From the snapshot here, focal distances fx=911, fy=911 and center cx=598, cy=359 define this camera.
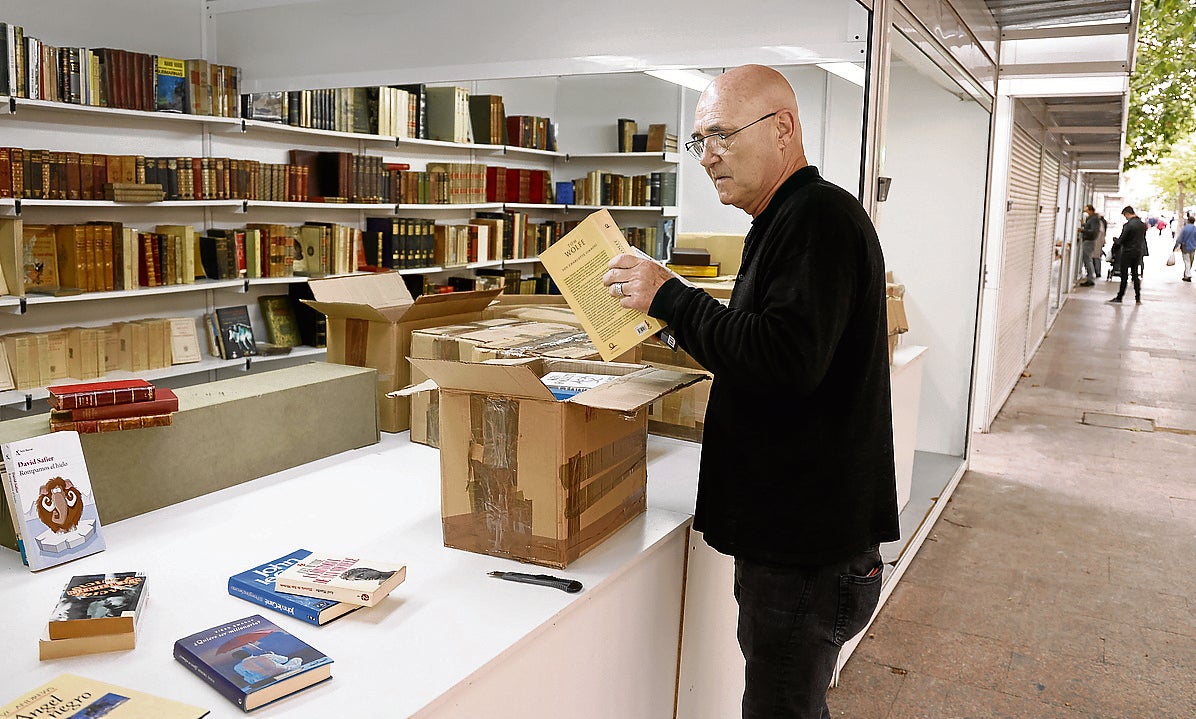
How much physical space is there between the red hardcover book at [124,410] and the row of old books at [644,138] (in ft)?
19.3

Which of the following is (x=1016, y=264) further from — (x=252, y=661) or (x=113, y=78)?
(x=252, y=661)

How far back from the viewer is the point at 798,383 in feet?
4.99

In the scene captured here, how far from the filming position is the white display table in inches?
52.9

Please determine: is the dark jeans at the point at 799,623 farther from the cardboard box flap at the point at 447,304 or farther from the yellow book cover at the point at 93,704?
the cardboard box flap at the point at 447,304

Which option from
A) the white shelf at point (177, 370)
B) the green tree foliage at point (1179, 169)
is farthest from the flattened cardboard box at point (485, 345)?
the green tree foliage at point (1179, 169)

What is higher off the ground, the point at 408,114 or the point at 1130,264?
the point at 408,114

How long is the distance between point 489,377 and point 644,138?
6.07 m

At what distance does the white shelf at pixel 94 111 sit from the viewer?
3979mm

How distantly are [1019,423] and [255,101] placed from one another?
5.94 meters

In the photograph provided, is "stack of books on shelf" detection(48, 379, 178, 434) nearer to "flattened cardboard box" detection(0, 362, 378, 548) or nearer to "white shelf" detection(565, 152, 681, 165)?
"flattened cardboard box" detection(0, 362, 378, 548)

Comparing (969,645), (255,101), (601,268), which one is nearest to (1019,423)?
(969,645)

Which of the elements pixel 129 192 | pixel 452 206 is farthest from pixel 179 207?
pixel 452 206

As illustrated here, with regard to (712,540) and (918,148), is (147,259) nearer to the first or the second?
(712,540)

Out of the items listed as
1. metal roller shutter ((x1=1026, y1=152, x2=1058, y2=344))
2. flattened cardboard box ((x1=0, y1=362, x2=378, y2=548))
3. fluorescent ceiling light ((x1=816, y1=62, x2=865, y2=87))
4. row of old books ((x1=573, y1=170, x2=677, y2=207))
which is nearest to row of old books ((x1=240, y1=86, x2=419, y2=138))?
row of old books ((x1=573, y1=170, x2=677, y2=207))
